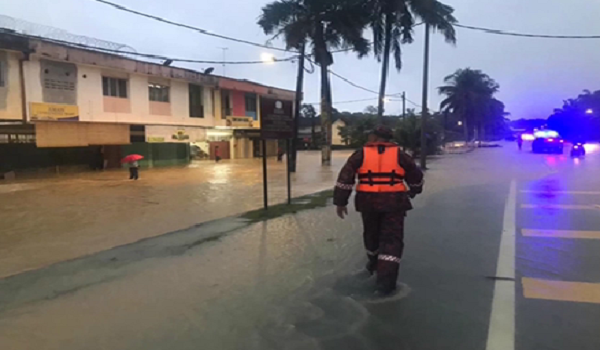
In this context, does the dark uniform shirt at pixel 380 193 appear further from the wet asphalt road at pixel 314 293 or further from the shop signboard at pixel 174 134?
the shop signboard at pixel 174 134

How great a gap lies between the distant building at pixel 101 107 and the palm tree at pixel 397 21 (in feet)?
20.8

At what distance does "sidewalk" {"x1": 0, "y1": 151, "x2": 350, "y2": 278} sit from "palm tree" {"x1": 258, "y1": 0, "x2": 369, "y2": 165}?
30.3 feet

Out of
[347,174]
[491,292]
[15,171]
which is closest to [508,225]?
A: [491,292]

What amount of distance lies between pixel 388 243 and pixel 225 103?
33.8 meters

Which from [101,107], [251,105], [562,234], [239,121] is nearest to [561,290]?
[562,234]

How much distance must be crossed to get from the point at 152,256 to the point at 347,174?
340cm

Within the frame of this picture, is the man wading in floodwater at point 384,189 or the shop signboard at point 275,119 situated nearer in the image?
the man wading in floodwater at point 384,189

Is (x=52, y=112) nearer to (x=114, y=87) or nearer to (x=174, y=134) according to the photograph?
(x=114, y=87)

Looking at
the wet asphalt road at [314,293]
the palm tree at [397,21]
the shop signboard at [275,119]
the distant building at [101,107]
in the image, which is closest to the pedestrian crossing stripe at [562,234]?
the wet asphalt road at [314,293]

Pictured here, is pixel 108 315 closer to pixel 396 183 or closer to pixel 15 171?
pixel 396 183

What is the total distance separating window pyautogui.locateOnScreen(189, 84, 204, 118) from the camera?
3419 cm

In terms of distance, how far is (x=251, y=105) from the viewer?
40531 mm

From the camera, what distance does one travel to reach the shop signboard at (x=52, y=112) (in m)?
23.1

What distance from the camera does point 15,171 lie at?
24688 mm
